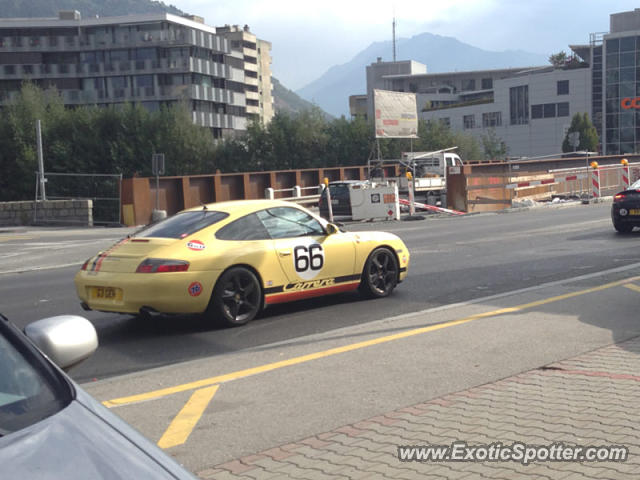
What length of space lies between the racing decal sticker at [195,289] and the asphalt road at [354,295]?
45 centimetres

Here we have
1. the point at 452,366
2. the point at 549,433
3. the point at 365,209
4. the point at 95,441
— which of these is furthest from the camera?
the point at 365,209

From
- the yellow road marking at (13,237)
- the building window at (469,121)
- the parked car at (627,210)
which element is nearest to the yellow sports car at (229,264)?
the parked car at (627,210)

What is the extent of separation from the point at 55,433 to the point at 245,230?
6885 millimetres

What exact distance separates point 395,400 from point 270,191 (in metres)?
27.5

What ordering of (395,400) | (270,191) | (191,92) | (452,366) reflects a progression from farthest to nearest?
(191,92), (270,191), (452,366), (395,400)

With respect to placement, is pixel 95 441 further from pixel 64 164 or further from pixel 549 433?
pixel 64 164

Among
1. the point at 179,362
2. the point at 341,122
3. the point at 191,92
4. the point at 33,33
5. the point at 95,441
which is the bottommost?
the point at 179,362

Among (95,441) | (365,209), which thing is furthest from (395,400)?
(365,209)

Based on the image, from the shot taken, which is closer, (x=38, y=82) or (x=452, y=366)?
(x=452, y=366)

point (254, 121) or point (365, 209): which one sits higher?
point (254, 121)

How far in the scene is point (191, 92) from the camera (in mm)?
87000

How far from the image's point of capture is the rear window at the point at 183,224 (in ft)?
→ 28.3

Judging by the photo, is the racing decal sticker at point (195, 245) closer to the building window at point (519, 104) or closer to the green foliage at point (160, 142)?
the green foliage at point (160, 142)

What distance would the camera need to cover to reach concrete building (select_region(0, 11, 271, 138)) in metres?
86.6
